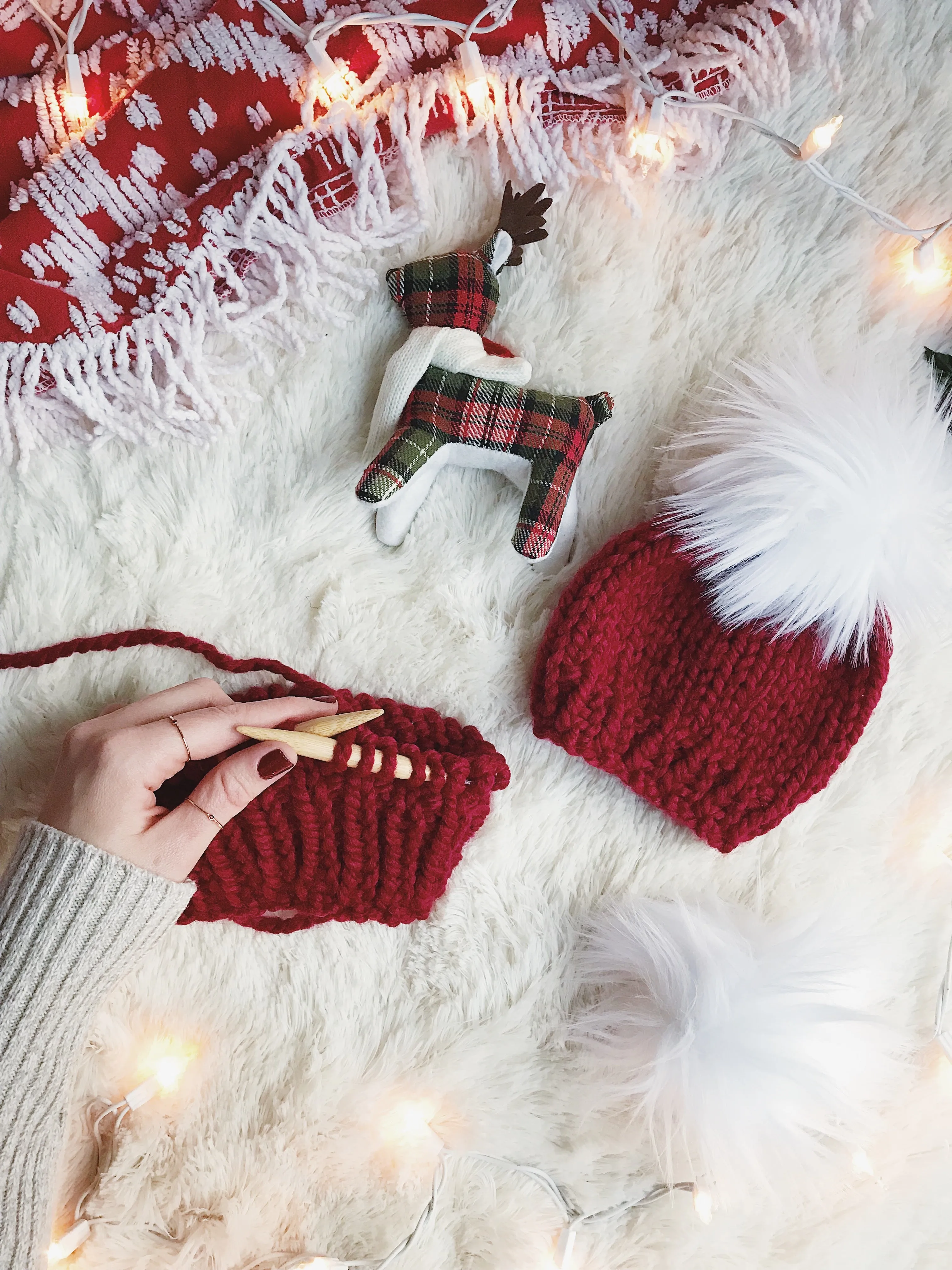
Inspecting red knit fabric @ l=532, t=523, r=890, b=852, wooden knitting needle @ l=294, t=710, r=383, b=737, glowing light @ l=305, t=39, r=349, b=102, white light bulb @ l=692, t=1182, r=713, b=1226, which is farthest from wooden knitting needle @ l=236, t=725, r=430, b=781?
glowing light @ l=305, t=39, r=349, b=102

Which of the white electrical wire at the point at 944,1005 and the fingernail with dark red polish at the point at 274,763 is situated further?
the white electrical wire at the point at 944,1005

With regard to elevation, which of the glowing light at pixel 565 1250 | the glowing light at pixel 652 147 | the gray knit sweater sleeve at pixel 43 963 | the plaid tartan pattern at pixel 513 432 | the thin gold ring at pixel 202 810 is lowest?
the glowing light at pixel 565 1250

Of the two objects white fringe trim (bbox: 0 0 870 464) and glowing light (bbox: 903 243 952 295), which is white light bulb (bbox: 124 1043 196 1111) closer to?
white fringe trim (bbox: 0 0 870 464)

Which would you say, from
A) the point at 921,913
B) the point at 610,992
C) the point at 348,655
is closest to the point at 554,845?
the point at 610,992

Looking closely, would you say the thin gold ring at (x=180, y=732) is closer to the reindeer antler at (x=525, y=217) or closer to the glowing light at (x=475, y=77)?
the reindeer antler at (x=525, y=217)

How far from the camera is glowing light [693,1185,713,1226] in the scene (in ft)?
2.75

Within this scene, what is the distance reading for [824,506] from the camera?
77 cm

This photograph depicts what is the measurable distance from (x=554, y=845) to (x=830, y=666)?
34 cm

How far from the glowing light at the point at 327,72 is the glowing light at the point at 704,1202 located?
118 cm

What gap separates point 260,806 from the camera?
81 centimetres

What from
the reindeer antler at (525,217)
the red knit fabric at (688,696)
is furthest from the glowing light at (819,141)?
the red knit fabric at (688,696)

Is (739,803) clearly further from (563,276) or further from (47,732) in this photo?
(47,732)

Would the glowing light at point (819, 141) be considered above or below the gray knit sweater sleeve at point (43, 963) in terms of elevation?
above

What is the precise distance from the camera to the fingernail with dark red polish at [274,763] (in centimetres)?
75
